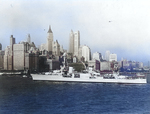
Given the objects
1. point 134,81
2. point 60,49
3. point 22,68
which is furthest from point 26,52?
point 134,81

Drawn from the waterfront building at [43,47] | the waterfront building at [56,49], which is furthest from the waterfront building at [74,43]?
the waterfront building at [43,47]

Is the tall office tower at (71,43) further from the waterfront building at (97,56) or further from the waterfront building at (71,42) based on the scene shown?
the waterfront building at (97,56)

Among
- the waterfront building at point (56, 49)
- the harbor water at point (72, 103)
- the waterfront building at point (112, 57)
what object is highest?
the waterfront building at point (56, 49)

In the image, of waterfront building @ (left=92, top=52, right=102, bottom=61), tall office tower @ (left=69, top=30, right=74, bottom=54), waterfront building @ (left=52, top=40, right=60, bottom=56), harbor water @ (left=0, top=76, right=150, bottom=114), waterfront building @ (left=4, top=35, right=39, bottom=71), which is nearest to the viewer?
harbor water @ (left=0, top=76, right=150, bottom=114)

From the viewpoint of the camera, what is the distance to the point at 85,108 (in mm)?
4664

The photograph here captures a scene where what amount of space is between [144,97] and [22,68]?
4751 millimetres

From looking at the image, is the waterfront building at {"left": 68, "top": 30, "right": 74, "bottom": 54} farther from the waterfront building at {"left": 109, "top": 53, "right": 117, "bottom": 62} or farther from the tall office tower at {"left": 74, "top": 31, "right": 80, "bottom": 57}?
the waterfront building at {"left": 109, "top": 53, "right": 117, "bottom": 62}

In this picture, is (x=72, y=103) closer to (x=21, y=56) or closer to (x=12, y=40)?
(x=12, y=40)

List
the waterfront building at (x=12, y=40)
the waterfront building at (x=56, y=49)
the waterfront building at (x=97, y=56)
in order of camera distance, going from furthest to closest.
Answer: the waterfront building at (x=97, y=56) < the waterfront building at (x=56, y=49) < the waterfront building at (x=12, y=40)

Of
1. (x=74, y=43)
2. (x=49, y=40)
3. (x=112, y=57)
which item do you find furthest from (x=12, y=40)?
(x=112, y=57)

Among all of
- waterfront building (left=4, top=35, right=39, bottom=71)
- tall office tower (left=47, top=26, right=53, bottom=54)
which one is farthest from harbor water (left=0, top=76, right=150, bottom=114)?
tall office tower (left=47, top=26, right=53, bottom=54)

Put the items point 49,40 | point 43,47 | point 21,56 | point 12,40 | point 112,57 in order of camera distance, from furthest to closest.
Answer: point 21,56, point 112,57, point 43,47, point 49,40, point 12,40

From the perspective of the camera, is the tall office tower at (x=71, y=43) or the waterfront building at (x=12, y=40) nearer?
the waterfront building at (x=12, y=40)

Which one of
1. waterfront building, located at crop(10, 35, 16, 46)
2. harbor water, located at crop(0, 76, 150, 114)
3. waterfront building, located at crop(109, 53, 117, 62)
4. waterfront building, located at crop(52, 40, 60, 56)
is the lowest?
harbor water, located at crop(0, 76, 150, 114)
